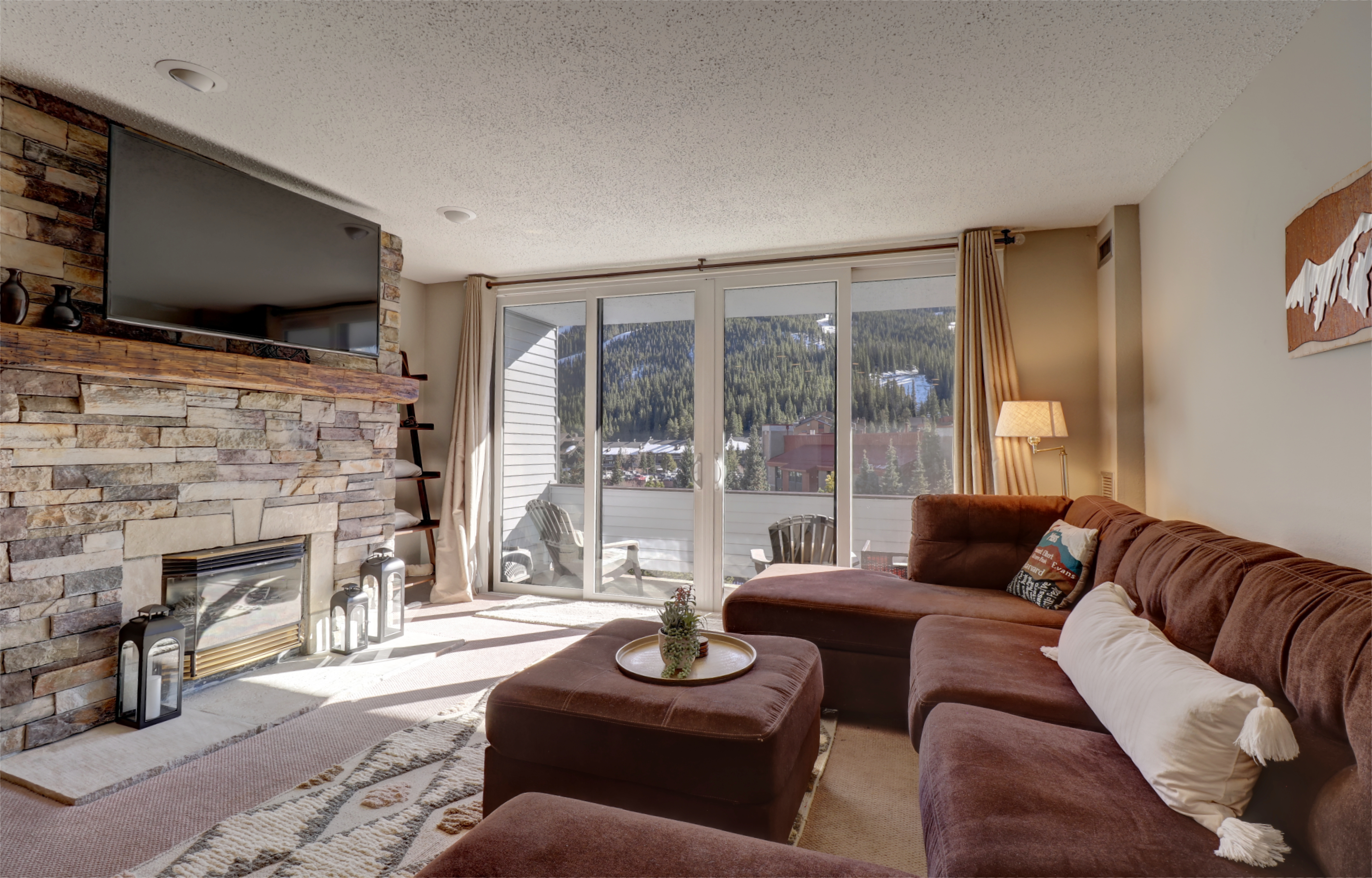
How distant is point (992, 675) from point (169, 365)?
128 inches

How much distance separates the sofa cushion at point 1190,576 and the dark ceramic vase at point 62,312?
3.78 metres

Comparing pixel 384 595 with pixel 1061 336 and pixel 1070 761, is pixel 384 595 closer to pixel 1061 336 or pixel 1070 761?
pixel 1070 761

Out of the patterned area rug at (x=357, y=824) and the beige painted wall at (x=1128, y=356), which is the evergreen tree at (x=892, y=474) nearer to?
the beige painted wall at (x=1128, y=356)

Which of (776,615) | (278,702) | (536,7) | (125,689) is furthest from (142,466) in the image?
(776,615)

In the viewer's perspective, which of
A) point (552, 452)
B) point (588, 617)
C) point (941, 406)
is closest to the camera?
point (941, 406)

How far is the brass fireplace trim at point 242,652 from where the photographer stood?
3.00 meters

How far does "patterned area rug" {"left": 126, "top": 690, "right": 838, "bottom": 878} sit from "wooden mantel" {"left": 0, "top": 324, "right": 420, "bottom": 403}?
1703mm

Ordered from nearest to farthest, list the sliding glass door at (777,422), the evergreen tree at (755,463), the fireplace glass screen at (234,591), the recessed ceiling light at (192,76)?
the recessed ceiling light at (192,76) < the fireplace glass screen at (234,591) < the sliding glass door at (777,422) < the evergreen tree at (755,463)

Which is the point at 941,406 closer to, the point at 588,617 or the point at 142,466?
the point at 588,617

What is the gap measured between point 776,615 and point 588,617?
5.84 feet

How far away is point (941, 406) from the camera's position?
4.13 metres

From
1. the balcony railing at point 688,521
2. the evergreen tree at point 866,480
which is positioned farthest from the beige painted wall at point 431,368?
the evergreen tree at point 866,480

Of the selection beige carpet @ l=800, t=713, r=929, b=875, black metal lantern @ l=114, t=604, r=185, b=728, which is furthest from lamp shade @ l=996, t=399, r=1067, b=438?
black metal lantern @ l=114, t=604, r=185, b=728

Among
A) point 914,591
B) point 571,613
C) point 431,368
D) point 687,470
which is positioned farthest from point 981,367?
point 431,368
